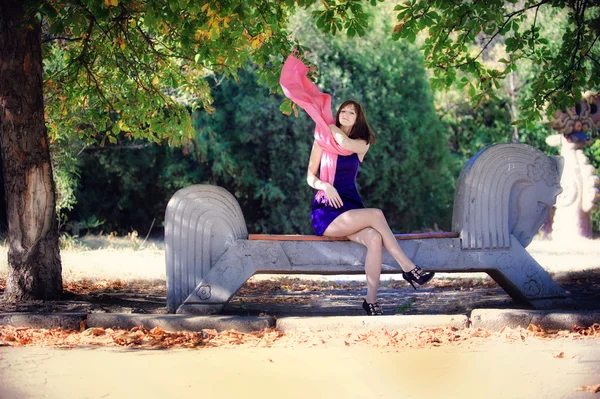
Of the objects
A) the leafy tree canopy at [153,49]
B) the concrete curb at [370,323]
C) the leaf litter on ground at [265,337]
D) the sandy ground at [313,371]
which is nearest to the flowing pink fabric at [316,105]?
the leafy tree canopy at [153,49]

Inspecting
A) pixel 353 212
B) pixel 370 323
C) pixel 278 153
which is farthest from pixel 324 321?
pixel 278 153

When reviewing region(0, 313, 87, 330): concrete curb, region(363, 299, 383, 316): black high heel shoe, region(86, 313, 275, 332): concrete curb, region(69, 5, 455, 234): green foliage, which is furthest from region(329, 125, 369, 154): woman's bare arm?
region(69, 5, 455, 234): green foliage

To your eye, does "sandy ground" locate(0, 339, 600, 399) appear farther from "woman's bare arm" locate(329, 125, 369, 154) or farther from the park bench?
"woman's bare arm" locate(329, 125, 369, 154)

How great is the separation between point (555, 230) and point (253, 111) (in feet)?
20.4

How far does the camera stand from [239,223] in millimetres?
6133

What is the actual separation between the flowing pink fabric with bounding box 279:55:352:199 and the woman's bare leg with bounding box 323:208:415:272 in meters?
0.32

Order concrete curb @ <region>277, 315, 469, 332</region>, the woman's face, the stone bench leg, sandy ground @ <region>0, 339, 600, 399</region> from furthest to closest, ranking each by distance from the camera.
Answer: the woman's face → the stone bench leg → concrete curb @ <region>277, 315, 469, 332</region> → sandy ground @ <region>0, 339, 600, 399</region>

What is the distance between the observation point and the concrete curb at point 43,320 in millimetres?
5688

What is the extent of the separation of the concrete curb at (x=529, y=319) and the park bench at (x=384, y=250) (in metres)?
0.55

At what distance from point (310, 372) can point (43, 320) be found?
243cm

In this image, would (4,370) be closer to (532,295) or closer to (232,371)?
(232,371)

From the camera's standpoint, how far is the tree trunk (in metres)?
6.48

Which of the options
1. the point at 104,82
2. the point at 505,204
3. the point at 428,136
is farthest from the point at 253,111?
the point at 505,204

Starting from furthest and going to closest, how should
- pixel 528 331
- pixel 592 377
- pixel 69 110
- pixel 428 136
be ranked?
pixel 428 136, pixel 69 110, pixel 528 331, pixel 592 377
